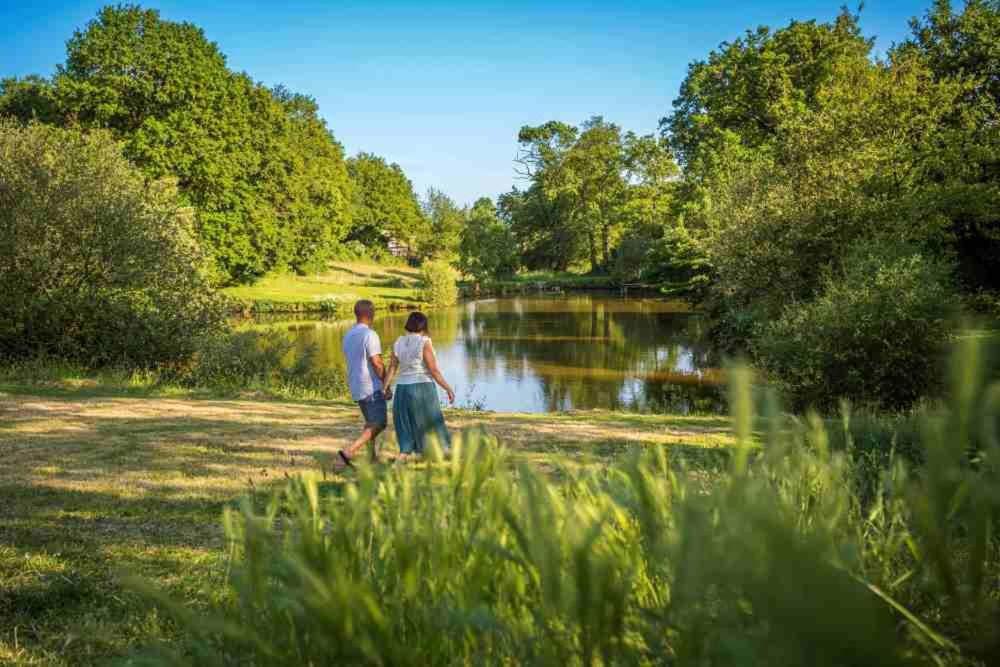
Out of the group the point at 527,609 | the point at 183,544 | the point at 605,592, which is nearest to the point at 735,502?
the point at 605,592

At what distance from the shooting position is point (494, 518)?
135 cm

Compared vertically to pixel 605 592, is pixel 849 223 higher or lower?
higher

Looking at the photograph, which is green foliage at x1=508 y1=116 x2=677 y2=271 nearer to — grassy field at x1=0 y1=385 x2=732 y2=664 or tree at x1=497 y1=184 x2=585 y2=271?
tree at x1=497 y1=184 x2=585 y2=271

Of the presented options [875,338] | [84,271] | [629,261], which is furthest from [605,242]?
[84,271]

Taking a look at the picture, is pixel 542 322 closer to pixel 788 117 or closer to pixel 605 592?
pixel 788 117

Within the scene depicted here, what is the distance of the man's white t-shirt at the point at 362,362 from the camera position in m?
9.01

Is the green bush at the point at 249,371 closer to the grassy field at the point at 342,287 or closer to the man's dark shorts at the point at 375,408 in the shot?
the man's dark shorts at the point at 375,408

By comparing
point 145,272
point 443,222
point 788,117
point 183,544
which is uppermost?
point 443,222

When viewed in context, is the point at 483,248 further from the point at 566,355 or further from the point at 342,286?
the point at 566,355

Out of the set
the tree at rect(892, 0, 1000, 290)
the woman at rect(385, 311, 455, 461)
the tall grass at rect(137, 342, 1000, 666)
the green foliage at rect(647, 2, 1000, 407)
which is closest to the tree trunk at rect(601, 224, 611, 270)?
the green foliage at rect(647, 2, 1000, 407)

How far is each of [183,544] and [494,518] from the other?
16.4 ft

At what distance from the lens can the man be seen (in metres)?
8.95

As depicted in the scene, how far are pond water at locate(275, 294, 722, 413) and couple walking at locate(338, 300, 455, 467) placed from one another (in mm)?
9538

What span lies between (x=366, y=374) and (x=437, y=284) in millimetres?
49099
